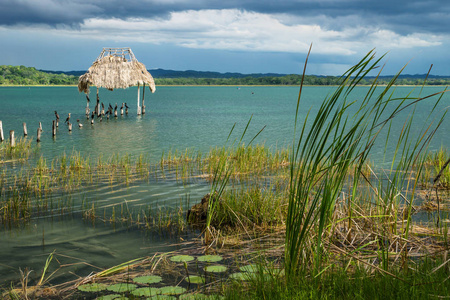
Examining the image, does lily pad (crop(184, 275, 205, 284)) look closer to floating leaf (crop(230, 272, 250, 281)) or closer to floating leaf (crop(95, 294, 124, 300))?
floating leaf (crop(230, 272, 250, 281))

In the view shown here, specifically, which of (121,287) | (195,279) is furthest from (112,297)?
(195,279)

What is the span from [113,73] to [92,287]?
2860cm

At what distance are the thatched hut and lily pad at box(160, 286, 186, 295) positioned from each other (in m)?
27.5

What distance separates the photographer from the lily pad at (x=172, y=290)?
4121 millimetres

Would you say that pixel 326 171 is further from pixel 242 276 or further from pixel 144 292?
pixel 144 292

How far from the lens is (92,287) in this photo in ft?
14.3

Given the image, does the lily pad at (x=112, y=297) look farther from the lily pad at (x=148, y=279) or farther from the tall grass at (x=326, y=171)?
the tall grass at (x=326, y=171)

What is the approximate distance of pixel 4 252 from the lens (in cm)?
586

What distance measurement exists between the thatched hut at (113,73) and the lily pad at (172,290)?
27.5 m

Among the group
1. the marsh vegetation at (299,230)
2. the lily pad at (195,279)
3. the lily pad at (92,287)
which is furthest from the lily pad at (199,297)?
the lily pad at (92,287)

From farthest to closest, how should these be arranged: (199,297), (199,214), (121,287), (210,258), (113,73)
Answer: (113,73), (199,214), (210,258), (121,287), (199,297)

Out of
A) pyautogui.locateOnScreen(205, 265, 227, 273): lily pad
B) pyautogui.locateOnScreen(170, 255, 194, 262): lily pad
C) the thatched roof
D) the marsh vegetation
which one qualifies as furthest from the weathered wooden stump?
the thatched roof

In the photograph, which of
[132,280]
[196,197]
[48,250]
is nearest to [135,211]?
[196,197]

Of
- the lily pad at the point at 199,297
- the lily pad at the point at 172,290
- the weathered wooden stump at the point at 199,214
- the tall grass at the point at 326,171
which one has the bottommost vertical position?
the weathered wooden stump at the point at 199,214
